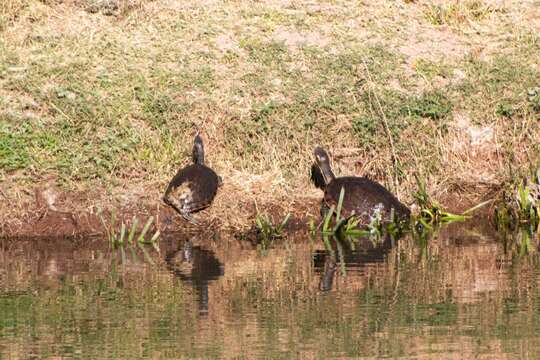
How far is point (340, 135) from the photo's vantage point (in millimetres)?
12883

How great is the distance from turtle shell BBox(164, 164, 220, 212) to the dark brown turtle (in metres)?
1.10

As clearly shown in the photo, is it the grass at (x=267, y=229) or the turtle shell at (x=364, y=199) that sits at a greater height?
the turtle shell at (x=364, y=199)

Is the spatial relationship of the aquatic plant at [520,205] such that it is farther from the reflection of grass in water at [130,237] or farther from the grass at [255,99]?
the reflection of grass in water at [130,237]

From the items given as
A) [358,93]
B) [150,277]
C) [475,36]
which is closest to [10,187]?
[150,277]

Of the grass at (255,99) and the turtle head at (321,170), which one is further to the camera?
the grass at (255,99)

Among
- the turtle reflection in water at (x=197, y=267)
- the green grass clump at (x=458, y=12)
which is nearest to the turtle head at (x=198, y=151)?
the turtle reflection in water at (x=197, y=267)

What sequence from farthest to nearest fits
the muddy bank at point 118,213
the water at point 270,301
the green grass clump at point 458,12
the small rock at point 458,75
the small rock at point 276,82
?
1. the green grass clump at point 458,12
2. the small rock at point 458,75
3. the small rock at point 276,82
4. the muddy bank at point 118,213
5. the water at point 270,301

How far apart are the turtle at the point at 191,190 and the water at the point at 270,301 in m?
0.63

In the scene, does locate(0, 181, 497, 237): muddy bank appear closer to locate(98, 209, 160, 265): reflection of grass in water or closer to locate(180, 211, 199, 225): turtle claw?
locate(180, 211, 199, 225): turtle claw

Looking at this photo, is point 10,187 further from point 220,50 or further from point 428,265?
point 428,265

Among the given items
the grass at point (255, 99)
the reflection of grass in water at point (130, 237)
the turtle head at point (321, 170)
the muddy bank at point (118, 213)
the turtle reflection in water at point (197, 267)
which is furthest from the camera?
the grass at point (255, 99)

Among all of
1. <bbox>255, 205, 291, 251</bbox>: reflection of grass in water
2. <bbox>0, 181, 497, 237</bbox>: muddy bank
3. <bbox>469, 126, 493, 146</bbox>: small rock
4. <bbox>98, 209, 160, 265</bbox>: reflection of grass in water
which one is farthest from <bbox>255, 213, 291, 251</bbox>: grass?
<bbox>469, 126, 493, 146</bbox>: small rock

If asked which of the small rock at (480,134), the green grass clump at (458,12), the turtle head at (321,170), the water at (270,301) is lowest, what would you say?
the water at (270,301)

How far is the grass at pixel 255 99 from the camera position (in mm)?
12312
